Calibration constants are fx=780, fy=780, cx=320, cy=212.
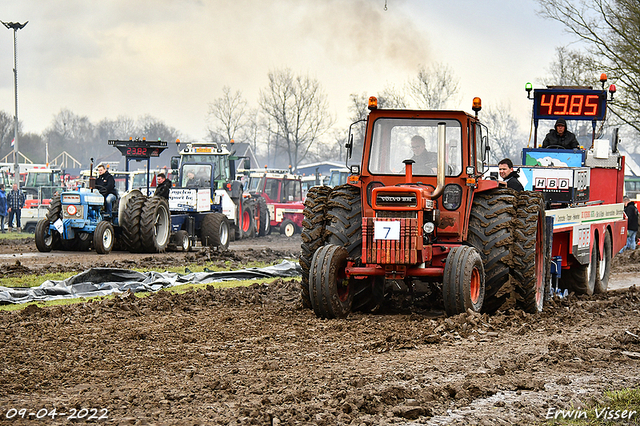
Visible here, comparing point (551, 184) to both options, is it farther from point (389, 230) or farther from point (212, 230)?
point (212, 230)

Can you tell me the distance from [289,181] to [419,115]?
24.3 m

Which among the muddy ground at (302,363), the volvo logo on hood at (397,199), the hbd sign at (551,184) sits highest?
the hbd sign at (551,184)

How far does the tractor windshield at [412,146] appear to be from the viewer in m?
9.20

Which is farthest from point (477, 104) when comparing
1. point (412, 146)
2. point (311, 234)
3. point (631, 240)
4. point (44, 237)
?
point (631, 240)

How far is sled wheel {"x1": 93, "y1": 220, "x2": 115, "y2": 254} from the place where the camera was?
18.5 metres

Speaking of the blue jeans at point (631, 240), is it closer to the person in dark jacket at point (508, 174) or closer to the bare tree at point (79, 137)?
the person in dark jacket at point (508, 174)

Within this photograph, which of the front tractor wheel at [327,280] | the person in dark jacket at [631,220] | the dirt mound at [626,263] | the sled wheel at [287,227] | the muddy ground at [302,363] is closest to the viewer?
the muddy ground at [302,363]

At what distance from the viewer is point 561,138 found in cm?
1373

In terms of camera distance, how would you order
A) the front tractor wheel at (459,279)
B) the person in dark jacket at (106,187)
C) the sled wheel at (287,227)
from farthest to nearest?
1. the sled wheel at (287,227)
2. the person in dark jacket at (106,187)
3. the front tractor wheel at (459,279)

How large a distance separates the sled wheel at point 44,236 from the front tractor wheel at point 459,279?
13.3 m

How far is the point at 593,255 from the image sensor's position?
12625 mm

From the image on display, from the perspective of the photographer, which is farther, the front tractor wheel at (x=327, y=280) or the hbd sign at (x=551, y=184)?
the hbd sign at (x=551, y=184)

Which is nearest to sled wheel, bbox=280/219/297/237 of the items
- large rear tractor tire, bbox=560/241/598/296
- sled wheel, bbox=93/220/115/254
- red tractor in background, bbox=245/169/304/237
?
red tractor in background, bbox=245/169/304/237

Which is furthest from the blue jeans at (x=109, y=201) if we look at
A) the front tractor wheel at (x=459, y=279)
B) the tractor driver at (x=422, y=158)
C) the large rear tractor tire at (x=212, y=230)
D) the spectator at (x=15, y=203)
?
the spectator at (x=15, y=203)
